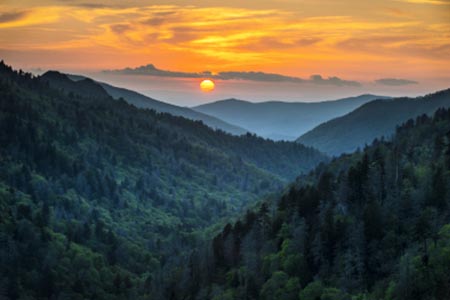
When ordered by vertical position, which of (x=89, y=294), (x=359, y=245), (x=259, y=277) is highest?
(x=359, y=245)

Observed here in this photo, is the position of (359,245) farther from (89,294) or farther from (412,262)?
(89,294)

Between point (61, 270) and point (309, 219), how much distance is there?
267ft

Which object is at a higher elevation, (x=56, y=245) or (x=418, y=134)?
Answer: (x=418, y=134)

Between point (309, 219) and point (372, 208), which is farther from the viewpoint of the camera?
point (309, 219)

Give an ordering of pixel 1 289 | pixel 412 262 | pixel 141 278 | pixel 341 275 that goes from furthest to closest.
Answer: pixel 141 278 → pixel 1 289 → pixel 341 275 → pixel 412 262

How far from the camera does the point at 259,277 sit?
107 meters

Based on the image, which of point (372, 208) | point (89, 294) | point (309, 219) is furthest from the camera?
point (89, 294)

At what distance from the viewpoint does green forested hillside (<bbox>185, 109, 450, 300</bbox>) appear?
84.8 metres

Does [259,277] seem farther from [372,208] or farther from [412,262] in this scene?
[412,262]

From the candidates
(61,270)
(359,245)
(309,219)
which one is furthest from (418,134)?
(61,270)

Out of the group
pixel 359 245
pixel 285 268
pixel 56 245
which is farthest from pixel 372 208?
pixel 56 245

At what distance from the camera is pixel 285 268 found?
10375 cm

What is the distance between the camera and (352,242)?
9912 centimetres

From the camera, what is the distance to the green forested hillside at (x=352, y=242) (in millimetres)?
84812
